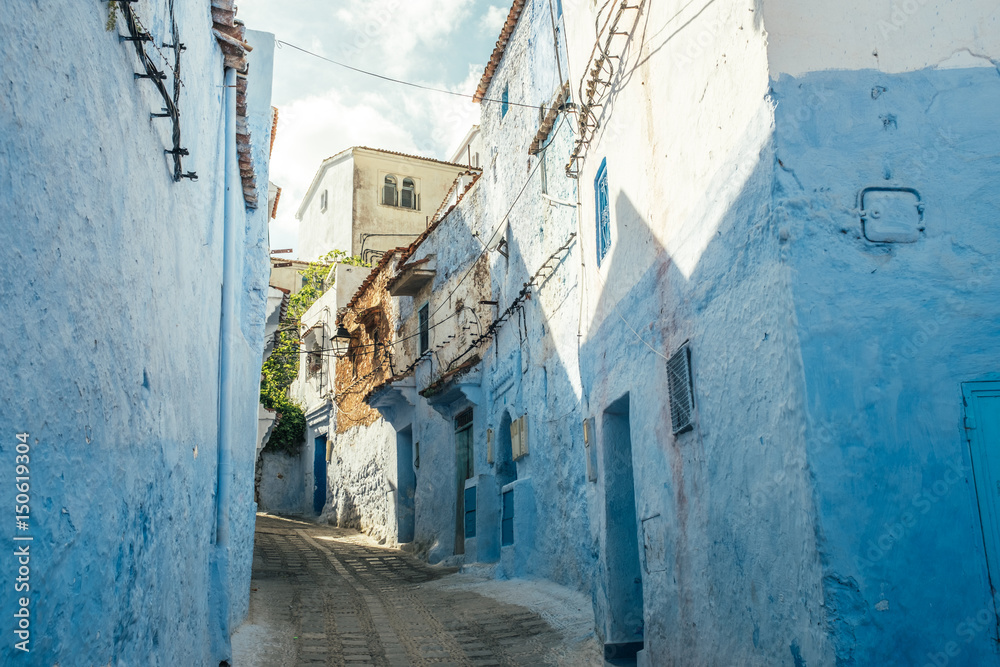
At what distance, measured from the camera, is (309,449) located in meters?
27.1

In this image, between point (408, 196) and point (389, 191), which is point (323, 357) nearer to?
point (389, 191)

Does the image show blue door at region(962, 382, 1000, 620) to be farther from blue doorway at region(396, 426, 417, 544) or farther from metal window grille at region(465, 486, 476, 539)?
blue doorway at region(396, 426, 417, 544)

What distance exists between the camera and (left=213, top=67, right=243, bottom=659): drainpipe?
7.21 m

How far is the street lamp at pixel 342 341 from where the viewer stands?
80.1 ft

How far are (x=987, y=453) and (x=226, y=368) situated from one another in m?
6.00

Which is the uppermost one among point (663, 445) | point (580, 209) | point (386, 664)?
point (580, 209)

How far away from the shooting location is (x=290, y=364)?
29.2m

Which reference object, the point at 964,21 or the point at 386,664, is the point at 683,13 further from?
the point at 386,664

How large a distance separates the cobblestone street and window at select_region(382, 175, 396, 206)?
16979mm

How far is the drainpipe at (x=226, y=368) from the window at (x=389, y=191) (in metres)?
21.8

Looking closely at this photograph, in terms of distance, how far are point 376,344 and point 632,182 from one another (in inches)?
639

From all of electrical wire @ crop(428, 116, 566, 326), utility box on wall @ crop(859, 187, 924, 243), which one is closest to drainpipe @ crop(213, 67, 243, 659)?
utility box on wall @ crop(859, 187, 924, 243)

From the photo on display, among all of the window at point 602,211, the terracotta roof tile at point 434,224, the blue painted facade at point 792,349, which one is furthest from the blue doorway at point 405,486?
the blue painted facade at point 792,349

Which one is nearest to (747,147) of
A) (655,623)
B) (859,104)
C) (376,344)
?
(859,104)
